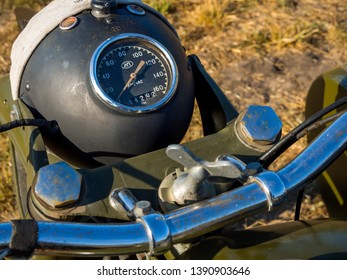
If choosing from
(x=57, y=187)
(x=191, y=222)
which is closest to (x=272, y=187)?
(x=191, y=222)

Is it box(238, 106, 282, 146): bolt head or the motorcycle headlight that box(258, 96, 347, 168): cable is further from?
the motorcycle headlight

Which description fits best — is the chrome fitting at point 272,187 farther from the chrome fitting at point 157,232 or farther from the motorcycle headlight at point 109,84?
the motorcycle headlight at point 109,84

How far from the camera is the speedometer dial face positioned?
1545mm

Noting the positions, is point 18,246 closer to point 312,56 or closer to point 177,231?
point 177,231

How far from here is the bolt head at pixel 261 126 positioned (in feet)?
4.79

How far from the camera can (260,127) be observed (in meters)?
1.47

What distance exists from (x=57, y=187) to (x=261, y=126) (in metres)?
0.49

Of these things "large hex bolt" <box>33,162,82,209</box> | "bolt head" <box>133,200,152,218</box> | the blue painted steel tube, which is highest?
the blue painted steel tube

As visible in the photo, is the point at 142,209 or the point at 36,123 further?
the point at 36,123

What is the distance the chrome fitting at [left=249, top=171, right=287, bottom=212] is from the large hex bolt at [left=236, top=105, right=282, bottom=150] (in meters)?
0.26

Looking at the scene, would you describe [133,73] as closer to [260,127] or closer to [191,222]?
[260,127]

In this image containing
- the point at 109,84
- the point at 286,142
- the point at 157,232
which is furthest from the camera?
the point at 109,84

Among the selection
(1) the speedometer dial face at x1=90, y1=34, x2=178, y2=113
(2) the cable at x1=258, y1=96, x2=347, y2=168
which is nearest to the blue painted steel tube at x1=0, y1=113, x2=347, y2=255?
(2) the cable at x1=258, y1=96, x2=347, y2=168

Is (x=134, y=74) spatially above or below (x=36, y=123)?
above
